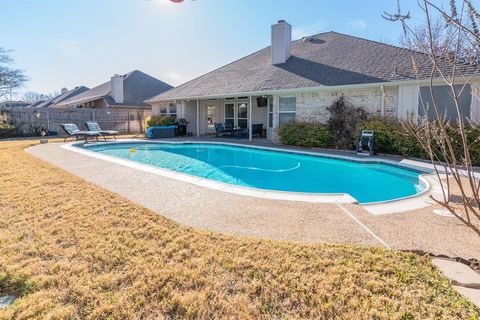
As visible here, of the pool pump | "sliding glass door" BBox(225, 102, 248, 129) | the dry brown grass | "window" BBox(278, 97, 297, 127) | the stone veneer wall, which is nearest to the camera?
the dry brown grass

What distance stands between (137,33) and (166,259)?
14.5m

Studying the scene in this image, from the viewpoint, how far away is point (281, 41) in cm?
1775

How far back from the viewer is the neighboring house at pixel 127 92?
28047 millimetres

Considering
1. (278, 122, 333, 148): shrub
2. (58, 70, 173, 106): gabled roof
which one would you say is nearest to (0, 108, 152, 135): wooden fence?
(58, 70, 173, 106): gabled roof

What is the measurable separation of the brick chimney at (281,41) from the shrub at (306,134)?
219 inches

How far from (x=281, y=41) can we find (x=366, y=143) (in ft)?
30.2

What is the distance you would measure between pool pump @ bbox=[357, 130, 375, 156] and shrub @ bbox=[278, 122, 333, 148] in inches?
67.2

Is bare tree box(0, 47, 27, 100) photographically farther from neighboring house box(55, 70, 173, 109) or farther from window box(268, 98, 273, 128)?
window box(268, 98, 273, 128)

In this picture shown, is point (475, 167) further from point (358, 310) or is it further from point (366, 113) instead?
point (358, 310)

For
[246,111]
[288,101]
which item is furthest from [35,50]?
[288,101]

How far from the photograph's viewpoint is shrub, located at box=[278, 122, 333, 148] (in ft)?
43.9

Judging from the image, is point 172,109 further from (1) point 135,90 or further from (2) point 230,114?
(1) point 135,90

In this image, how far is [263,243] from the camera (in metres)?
3.70

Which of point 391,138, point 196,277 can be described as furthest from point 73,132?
point 196,277
